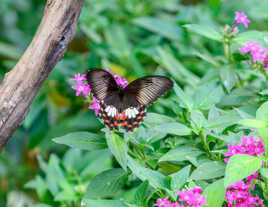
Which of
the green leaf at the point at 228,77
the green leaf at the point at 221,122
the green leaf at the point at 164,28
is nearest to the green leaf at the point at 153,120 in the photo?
Answer: the green leaf at the point at 221,122

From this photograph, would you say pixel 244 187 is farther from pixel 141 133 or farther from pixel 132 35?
pixel 132 35

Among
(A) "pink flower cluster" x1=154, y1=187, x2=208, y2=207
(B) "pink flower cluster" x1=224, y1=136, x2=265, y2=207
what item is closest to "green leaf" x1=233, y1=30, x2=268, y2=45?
(B) "pink flower cluster" x1=224, y1=136, x2=265, y2=207

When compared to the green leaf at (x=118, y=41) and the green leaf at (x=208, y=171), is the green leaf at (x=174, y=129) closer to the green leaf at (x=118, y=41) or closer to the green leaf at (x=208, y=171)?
the green leaf at (x=208, y=171)

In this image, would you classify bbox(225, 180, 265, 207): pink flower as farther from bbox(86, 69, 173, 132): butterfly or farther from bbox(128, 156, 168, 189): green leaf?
bbox(86, 69, 173, 132): butterfly

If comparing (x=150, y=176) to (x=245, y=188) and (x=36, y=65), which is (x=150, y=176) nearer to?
(x=245, y=188)

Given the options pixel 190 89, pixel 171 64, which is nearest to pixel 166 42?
pixel 171 64
